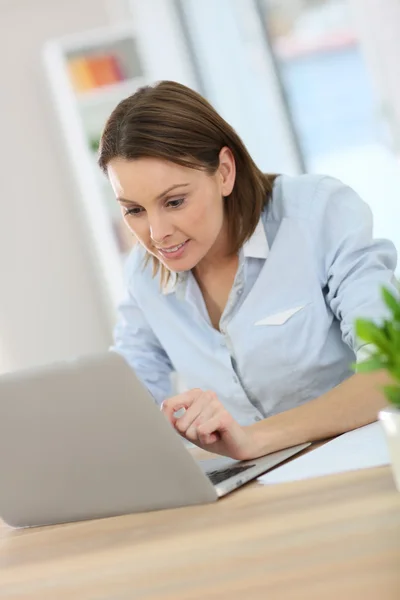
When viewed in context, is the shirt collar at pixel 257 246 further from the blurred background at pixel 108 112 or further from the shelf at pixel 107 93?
the shelf at pixel 107 93

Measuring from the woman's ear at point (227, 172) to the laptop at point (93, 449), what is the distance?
0.69m

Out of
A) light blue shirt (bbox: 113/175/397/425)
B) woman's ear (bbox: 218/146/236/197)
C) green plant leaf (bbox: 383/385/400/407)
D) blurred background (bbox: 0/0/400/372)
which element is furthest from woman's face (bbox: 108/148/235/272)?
blurred background (bbox: 0/0/400/372)

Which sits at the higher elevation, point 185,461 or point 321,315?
point 185,461

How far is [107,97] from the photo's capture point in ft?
17.7

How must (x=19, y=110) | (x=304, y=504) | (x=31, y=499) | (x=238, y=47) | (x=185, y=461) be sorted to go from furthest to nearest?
1. (x=19, y=110)
2. (x=238, y=47)
3. (x=31, y=499)
4. (x=185, y=461)
5. (x=304, y=504)

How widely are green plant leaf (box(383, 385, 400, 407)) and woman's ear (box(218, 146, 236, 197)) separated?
1056 mm

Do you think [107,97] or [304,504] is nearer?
[304,504]

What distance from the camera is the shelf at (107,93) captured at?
5.36 meters

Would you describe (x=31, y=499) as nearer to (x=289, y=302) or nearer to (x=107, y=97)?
(x=289, y=302)

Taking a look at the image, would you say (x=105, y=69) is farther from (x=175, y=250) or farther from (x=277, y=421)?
(x=277, y=421)

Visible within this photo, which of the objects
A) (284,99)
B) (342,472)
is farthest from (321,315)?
(284,99)

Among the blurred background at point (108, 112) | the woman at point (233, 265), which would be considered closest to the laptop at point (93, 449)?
the woman at point (233, 265)

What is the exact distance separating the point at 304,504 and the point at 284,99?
170 inches

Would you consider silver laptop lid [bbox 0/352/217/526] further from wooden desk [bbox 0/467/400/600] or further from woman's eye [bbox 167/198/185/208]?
woman's eye [bbox 167/198/185/208]
